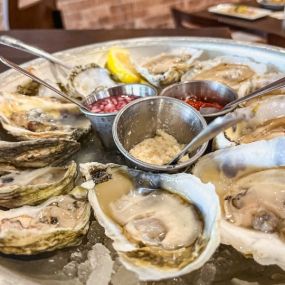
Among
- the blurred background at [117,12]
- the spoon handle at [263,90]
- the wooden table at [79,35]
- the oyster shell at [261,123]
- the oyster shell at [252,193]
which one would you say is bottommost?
the blurred background at [117,12]

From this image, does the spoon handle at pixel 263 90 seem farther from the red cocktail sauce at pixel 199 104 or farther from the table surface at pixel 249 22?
the table surface at pixel 249 22

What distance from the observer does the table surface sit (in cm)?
242

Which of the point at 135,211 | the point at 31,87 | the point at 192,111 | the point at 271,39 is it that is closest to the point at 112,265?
the point at 135,211

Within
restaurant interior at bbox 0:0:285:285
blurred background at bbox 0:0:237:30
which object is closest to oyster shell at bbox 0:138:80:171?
restaurant interior at bbox 0:0:285:285

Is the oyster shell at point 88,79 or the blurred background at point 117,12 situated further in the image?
the blurred background at point 117,12

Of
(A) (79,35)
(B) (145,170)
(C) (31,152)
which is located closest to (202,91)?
(B) (145,170)

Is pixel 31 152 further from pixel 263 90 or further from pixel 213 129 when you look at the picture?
pixel 263 90

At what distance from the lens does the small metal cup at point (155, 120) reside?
0.95 meters

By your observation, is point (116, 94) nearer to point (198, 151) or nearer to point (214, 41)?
point (198, 151)

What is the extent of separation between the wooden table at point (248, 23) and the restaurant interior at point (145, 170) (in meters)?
1.09

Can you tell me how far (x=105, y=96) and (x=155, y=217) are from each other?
0.44 metres

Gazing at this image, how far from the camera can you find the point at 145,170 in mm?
840

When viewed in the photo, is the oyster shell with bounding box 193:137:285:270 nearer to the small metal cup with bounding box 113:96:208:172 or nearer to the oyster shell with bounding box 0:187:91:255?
the small metal cup with bounding box 113:96:208:172

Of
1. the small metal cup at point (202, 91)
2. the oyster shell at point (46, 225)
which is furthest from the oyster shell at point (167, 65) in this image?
the oyster shell at point (46, 225)
